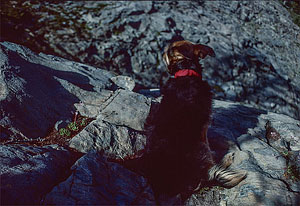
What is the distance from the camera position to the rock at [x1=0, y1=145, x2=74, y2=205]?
235cm

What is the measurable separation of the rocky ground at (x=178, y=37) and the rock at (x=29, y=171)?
4326 millimetres

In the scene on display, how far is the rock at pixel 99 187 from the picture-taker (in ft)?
8.32

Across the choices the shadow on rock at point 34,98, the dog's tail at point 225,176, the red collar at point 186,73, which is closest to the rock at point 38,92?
the shadow on rock at point 34,98

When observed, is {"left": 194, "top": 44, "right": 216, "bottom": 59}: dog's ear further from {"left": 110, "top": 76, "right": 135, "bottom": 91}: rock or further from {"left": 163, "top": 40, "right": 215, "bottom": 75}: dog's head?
{"left": 110, "top": 76, "right": 135, "bottom": 91}: rock

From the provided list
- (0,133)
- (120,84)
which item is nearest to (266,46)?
(120,84)

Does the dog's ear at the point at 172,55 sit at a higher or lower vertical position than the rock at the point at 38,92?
higher

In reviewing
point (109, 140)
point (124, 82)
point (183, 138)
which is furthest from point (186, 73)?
point (124, 82)

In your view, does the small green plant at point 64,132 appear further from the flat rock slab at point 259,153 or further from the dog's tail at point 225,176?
the flat rock slab at point 259,153

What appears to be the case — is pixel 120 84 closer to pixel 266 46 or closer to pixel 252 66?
pixel 252 66

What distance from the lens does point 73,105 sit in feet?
15.3

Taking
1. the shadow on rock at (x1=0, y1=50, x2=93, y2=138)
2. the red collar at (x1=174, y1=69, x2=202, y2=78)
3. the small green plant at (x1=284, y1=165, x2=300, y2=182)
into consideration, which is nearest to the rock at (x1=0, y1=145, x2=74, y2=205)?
the shadow on rock at (x1=0, y1=50, x2=93, y2=138)

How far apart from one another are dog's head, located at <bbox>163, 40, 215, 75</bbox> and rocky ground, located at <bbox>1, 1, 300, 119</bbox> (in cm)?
334

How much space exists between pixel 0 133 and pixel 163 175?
257 cm

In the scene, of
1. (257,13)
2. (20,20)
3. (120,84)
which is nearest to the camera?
(120,84)
